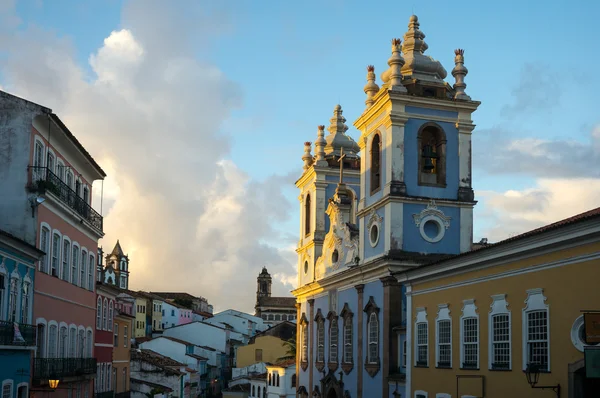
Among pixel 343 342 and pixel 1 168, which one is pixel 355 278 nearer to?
pixel 343 342

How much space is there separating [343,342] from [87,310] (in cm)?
1168

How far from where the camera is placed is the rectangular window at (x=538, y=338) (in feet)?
59.8

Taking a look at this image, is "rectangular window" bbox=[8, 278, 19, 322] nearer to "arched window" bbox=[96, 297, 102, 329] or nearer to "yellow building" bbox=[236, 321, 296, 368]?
"arched window" bbox=[96, 297, 102, 329]

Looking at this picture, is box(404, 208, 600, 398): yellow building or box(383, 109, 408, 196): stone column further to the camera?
box(383, 109, 408, 196): stone column

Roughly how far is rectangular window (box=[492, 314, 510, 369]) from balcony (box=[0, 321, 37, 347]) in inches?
471

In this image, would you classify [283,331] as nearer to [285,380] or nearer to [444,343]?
[285,380]

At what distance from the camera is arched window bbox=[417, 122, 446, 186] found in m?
33.2

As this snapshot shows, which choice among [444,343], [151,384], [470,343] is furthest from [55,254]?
[151,384]

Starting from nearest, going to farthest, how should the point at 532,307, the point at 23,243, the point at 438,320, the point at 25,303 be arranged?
the point at 532,307, the point at 23,243, the point at 25,303, the point at 438,320

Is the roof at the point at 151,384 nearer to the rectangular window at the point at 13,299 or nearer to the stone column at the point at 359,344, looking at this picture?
the stone column at the point at 359,344

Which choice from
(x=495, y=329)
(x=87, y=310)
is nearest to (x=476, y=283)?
(x=495, y=329)

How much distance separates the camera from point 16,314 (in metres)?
21.9

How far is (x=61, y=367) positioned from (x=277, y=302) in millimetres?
115670

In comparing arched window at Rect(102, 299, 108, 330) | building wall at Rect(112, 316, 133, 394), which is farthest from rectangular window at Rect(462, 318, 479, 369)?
building wall at Rect(112, 316, 133, 394)
